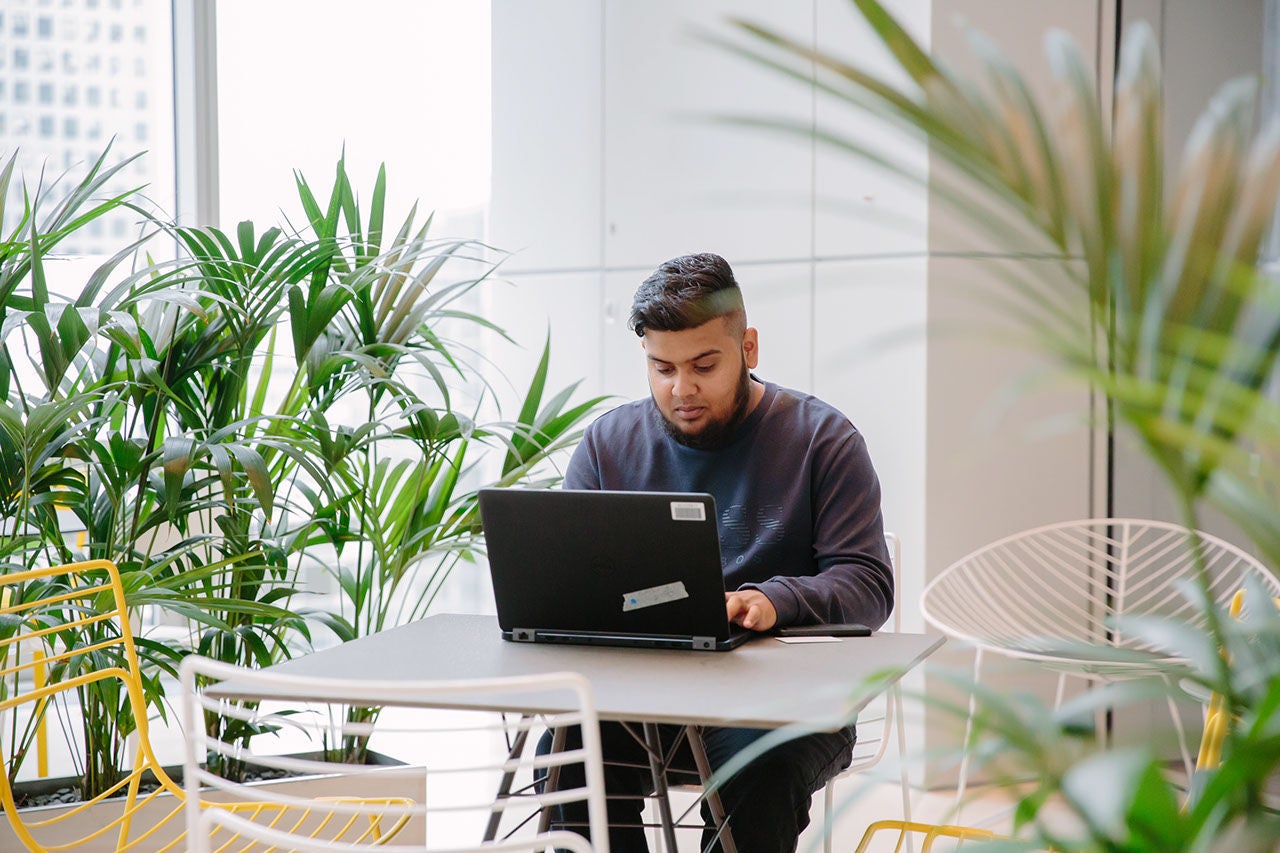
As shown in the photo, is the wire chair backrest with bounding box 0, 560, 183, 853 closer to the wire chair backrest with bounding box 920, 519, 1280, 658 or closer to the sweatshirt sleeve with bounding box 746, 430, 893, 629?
the sweatshirt sleeve with bounding box 746, 430, 893, 629

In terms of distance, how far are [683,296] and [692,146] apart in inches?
77.1

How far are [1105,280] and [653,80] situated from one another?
12.0 ft

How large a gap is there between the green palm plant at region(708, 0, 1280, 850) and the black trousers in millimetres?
1183

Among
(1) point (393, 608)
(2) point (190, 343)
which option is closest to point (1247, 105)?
(2) point (190, 343)

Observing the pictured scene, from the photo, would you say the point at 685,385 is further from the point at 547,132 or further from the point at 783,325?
the point at 547,132

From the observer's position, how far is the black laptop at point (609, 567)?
1878 mm

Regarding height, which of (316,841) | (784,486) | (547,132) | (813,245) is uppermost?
(547,132)

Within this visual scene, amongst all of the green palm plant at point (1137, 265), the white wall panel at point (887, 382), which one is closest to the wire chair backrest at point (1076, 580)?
the white wall panel at point (887, 382)

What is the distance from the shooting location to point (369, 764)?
2.92 meters

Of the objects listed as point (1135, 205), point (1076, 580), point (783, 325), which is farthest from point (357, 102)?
point (1135, 205)

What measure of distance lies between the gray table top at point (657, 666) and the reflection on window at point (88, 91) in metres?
2.49

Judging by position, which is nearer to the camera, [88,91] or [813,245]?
[813,245]

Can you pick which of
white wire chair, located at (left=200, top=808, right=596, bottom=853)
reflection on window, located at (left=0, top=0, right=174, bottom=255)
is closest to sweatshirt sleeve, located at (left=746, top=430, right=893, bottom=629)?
white wire chair, located at (left=200, top=808, right=596, bottom=853)

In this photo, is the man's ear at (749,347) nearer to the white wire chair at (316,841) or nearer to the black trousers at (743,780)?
the black trousers at (743,780)
